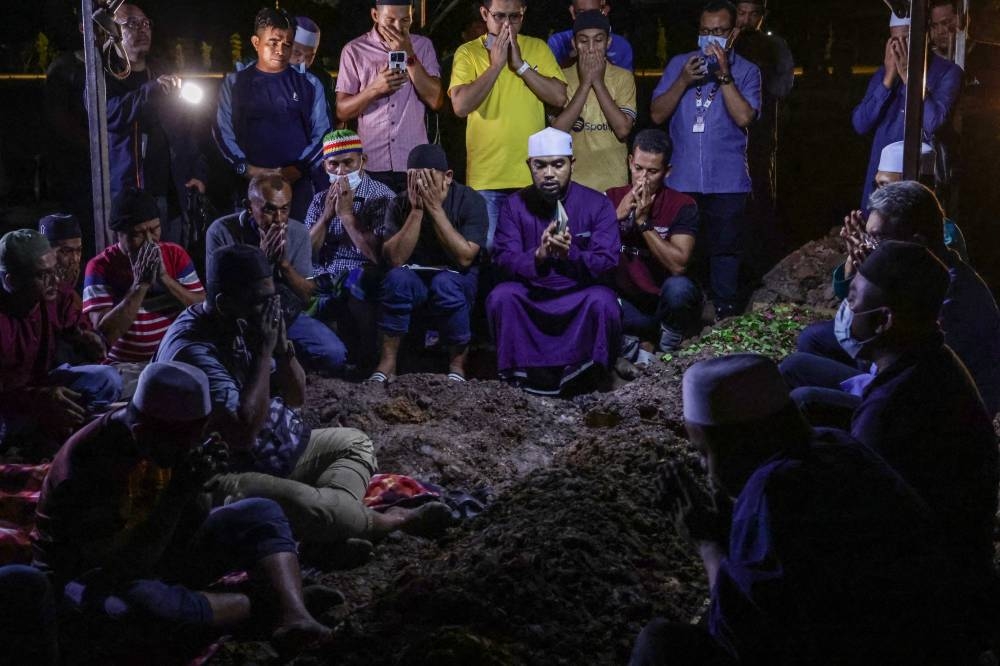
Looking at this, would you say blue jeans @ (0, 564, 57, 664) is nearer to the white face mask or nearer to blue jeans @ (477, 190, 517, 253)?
the white face mask

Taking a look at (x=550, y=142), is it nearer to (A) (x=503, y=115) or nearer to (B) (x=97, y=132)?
(A) (x=503, y=115)

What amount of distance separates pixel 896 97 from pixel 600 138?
2.49 metres

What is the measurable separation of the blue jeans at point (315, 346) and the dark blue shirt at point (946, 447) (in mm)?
5748

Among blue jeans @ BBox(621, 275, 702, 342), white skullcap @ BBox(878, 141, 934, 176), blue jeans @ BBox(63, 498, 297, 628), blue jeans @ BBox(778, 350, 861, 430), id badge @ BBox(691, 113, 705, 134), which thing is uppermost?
id badge @ BBox(691, 113, 705, 134)

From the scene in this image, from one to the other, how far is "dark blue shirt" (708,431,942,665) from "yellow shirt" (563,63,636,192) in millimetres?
7214

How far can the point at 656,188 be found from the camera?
10094 mm

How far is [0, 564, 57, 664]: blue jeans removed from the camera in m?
4.48

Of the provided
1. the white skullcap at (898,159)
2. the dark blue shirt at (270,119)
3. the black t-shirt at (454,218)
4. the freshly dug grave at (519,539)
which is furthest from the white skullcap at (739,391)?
the dark blue shirt at (270,119)

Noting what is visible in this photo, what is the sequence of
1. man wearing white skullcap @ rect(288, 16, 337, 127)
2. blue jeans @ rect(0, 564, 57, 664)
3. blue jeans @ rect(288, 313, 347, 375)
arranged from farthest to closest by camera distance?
man wearing white skullcap @ rect(288, 16, 337, 127) → blue jeans @ rect(288, 313, 347, 375) → blue jeans @ rect(0, 564, 57, 664)

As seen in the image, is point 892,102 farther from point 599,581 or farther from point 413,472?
point 599,581

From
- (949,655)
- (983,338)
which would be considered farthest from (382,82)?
(949,655)

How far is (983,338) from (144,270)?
538 cm

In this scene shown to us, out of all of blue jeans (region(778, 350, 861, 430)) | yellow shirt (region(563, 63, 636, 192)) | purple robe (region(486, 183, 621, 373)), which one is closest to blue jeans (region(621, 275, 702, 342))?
purple robe (region(486, 183, 621, 373))

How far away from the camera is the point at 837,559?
10.6ft
